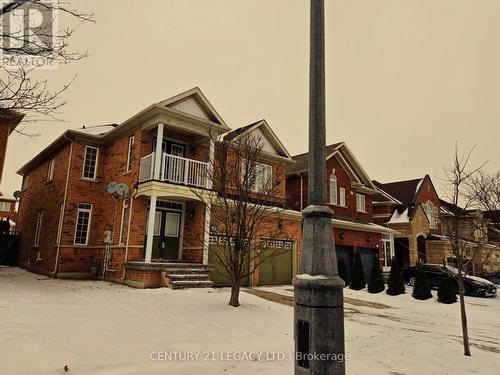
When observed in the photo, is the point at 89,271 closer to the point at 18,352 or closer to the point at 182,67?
the point at 182,67

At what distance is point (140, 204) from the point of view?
44.4 feet

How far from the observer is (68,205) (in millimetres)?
14781

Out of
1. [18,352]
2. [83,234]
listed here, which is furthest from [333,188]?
[18,352]

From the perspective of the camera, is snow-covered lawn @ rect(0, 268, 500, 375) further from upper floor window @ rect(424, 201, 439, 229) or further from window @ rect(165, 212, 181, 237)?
upper floor window @ rect(424, 201, 439, 229)

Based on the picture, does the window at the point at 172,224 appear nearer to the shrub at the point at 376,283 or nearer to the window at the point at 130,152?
the window at the point at 130,152

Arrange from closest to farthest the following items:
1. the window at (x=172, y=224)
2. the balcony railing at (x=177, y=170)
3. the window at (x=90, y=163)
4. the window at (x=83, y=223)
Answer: the balcony railing at (x=177, y=170), the window at (x=172, y=224), the window at (x=83, y=223), the window at (x=90, y=163)

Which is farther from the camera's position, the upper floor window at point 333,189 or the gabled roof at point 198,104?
the upper floor window at point 333,189

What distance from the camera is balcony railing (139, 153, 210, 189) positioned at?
1329 cm

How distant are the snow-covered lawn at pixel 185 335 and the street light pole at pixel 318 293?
2.31 metres

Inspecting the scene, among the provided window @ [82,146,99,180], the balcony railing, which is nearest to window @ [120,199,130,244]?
the balcony railing

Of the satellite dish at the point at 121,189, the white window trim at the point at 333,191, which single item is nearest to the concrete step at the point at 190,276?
the satellite dish at the point at 121,189

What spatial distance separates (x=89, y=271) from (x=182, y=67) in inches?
369

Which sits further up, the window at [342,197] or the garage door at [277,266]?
the window at [342,197]

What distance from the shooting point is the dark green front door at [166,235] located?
14219 millimetres
